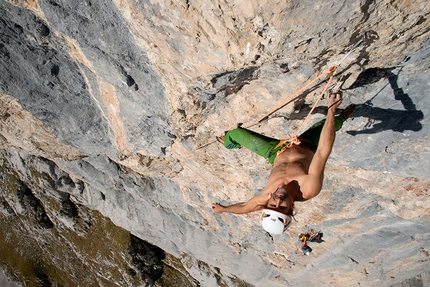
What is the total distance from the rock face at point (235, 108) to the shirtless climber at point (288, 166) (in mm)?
346

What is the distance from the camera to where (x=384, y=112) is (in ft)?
13.7

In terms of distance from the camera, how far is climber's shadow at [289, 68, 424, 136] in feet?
12.2

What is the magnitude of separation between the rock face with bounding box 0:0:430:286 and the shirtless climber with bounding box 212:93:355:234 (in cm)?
35

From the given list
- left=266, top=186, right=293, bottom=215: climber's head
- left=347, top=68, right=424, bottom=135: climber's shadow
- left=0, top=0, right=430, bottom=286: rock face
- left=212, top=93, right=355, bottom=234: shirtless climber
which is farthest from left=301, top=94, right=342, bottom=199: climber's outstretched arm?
left=347, top=68, right=424, bottom=135: climber's shadow

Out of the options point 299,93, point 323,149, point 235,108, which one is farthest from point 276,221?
point 235,108

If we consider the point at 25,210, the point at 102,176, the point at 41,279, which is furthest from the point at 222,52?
the point at 41,279

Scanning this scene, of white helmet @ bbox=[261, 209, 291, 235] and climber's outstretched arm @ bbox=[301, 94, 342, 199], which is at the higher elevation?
climber's outstretched arm @ bbox=[301, 94, 342, 199]

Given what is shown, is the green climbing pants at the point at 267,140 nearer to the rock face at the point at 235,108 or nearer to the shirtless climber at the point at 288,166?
the shirtless climber at the point at 288,166

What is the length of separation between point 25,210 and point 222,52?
50.4 feet

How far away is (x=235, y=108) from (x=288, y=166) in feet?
3.96

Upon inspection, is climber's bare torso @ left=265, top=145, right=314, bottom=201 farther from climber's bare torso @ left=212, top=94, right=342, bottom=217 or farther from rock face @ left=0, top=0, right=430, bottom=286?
rock face @ left=0, top=0, right=430, bottom=286

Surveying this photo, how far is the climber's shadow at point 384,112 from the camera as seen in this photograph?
12.2 ft

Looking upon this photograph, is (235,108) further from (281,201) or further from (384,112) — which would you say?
(384,112)

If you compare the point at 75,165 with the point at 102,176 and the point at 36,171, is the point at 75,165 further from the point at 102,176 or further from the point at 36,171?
the point at 36,171
